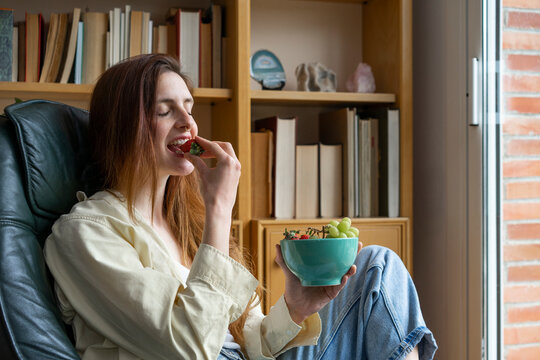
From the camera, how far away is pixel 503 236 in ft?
6.19

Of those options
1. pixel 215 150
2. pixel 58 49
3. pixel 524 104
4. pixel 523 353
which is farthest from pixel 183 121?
pixel 523 353

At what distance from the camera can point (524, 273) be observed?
1845 mm

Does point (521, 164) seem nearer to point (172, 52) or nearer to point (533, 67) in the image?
point (533, 67)

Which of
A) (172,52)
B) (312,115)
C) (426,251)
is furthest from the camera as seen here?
(312,115)

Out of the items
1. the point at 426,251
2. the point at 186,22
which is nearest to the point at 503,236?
the point at 426,251

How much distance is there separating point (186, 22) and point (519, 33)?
40.5 inches

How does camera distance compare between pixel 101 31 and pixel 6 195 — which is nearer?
pixel 6 195

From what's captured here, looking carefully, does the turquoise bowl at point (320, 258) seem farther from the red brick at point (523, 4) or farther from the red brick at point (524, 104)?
the red brick at point (523, 4)

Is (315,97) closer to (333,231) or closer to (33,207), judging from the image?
(333,231)

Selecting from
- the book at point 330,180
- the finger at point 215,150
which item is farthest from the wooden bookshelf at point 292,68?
the finger at point 215,150

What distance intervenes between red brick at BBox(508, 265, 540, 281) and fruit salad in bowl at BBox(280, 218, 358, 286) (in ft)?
2.91

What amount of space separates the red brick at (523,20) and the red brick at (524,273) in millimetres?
698

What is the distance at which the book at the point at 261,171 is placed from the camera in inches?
80.4

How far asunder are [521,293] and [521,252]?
12 cm
